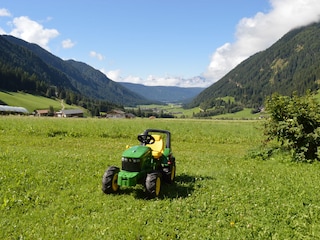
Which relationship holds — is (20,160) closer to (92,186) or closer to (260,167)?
(92,186)

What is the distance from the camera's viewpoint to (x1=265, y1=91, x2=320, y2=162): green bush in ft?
56.4

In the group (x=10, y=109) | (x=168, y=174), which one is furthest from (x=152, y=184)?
(x=10, y=109)

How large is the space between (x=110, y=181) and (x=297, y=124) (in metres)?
12.1

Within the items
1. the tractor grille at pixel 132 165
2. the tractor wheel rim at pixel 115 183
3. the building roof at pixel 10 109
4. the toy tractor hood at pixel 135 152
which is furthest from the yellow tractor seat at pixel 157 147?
the building roof at pixel 10 109

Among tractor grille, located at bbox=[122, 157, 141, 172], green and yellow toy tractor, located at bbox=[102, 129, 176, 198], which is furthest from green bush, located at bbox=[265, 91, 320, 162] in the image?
tractor grille, located at bbox=[122, 157, 141, 172]

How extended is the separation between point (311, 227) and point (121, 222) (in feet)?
15.1

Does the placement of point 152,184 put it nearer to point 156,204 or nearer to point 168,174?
point 156,204

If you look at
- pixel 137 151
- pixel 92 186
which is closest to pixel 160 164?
pixel 137 151

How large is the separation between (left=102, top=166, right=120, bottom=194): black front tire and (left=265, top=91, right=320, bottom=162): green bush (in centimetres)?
1146

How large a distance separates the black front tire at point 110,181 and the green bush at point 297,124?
1146 cm

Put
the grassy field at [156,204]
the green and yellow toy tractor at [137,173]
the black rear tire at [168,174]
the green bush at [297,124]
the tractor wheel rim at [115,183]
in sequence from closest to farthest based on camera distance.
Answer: the grassy field at [156,204] → the green and yellow toy tractor at [137,173] → the tractor wheel rim at [115,183] → the black rear tire at [168,174] → the green bush at [297,124]

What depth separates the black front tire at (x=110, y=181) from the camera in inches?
380

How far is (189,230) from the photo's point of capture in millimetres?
7250

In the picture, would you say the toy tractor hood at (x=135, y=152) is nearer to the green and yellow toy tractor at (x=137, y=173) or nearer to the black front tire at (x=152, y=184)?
the green and yellow toy tractor at (x=137, y=173)
